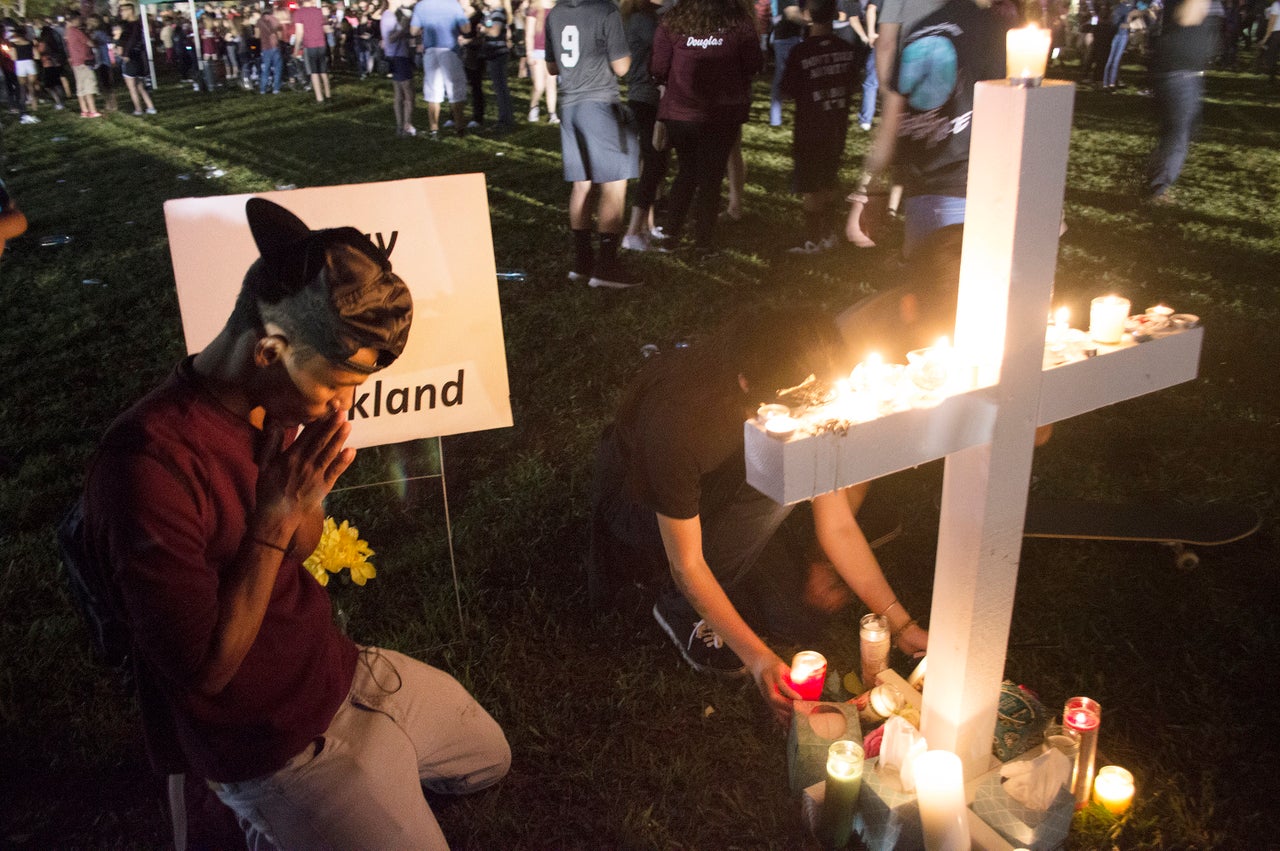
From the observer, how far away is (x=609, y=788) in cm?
273

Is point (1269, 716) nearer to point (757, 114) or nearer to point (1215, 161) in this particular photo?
point (1215, 161)

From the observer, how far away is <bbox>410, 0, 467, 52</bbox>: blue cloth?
436 inches

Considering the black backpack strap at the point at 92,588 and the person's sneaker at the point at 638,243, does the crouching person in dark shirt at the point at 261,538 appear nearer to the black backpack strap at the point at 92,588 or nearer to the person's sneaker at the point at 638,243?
the black backpack strap at the point at 92,588

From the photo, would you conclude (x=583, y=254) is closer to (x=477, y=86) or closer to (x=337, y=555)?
(x=337, y=555)

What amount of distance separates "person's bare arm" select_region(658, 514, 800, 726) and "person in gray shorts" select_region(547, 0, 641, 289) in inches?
156

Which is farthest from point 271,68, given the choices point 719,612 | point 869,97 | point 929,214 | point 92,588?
point 92,588

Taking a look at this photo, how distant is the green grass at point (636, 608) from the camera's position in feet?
8.80

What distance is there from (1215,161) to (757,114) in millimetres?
5645

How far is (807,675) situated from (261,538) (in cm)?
151

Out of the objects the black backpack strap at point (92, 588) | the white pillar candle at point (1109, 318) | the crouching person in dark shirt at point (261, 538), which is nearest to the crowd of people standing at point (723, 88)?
the white pillar candle at point (1109, 318)

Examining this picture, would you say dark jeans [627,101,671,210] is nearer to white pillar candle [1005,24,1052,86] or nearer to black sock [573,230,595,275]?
black sock [573,230,595,275]

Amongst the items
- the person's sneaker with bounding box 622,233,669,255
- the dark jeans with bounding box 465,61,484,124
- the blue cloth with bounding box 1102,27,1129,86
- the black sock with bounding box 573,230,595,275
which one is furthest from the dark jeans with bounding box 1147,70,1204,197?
the dark jeans with bounding box 465,61,484,124

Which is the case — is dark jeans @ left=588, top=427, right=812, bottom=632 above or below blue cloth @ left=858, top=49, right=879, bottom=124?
below

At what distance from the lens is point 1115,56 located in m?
14.4
